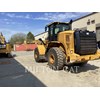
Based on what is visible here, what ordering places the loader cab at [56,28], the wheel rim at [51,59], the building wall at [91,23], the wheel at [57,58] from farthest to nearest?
the building wall at [91,23] → the loader cab at [56,28] → the wheel rim at [51,59] → the wheel at [57,58]

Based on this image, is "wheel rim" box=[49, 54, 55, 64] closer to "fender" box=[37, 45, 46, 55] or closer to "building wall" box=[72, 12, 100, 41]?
"fender" box=[37, 45, 46, 55]

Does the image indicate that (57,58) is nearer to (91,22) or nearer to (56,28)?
(56,28)

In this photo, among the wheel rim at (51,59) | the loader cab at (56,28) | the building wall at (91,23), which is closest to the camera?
the wheel rim at (51,59)

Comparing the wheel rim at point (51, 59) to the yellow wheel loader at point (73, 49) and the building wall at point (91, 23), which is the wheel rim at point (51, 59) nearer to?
the yellow wheel loader at point (73, 49)

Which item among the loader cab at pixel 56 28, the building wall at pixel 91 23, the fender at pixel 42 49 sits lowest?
the fender at pixel 42 49

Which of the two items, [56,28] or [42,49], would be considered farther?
[42,49]

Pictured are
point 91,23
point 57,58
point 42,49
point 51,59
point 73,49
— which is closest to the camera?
point 73,49

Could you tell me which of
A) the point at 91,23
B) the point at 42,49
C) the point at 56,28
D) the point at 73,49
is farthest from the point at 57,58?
the point at 91,23

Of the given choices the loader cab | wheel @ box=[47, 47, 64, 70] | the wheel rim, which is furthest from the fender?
wheel @ box=[47, 47, 64, 70]

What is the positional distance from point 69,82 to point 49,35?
4135 mm

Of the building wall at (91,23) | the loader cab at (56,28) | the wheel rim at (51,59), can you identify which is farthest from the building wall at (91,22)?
the wheel rim at (51,59)

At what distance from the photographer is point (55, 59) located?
8.11 metres

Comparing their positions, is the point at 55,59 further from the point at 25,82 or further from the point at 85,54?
the point at 25,82
